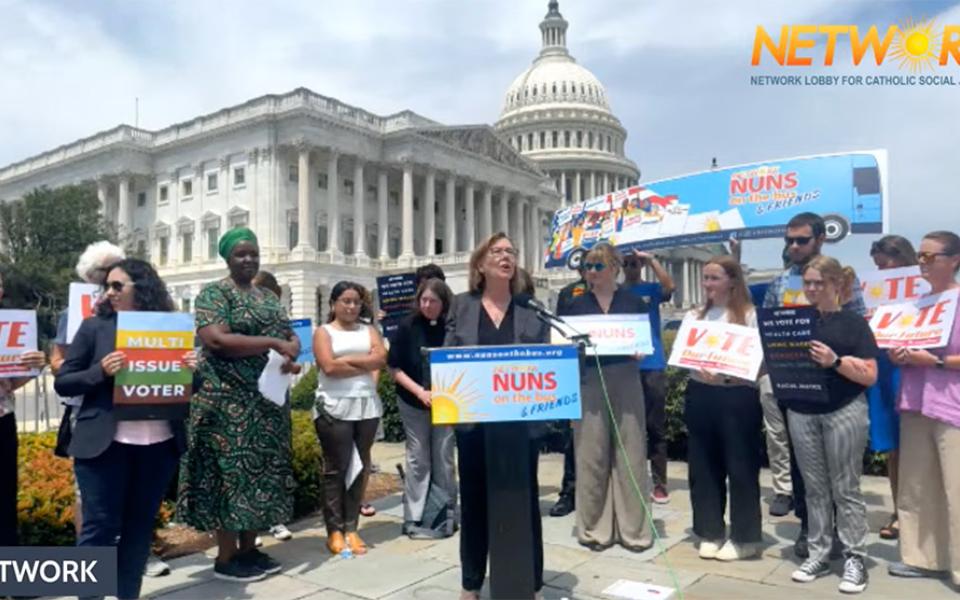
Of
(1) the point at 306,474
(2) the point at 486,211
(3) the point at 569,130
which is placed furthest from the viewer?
(3) the point at 569,130

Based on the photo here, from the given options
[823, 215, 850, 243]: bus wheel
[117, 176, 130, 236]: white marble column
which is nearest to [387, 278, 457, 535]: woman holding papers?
[823, 215, 850, 243]: bus wheel

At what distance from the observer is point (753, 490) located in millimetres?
5848

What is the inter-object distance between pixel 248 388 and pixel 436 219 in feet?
207

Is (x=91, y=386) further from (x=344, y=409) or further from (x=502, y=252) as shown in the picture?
(x=502, y=252)

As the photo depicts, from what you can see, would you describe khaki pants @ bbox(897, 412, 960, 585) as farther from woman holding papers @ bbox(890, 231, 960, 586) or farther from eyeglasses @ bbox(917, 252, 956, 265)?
eyeglasses @ bbox(917, 252, 956, 265)

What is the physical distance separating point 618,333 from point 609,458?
1043 mm

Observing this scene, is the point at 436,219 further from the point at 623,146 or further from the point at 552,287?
the point at 623,146

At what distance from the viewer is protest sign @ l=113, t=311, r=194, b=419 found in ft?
14.4

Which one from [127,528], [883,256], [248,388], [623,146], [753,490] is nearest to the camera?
[127,528]

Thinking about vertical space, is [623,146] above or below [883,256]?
above

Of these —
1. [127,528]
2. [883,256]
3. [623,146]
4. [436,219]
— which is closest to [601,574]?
[127,528]

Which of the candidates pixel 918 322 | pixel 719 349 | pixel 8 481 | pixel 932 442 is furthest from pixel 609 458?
pixel 8 481

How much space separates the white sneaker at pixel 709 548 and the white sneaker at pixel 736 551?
38mm

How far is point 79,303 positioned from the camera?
5.49 meters
